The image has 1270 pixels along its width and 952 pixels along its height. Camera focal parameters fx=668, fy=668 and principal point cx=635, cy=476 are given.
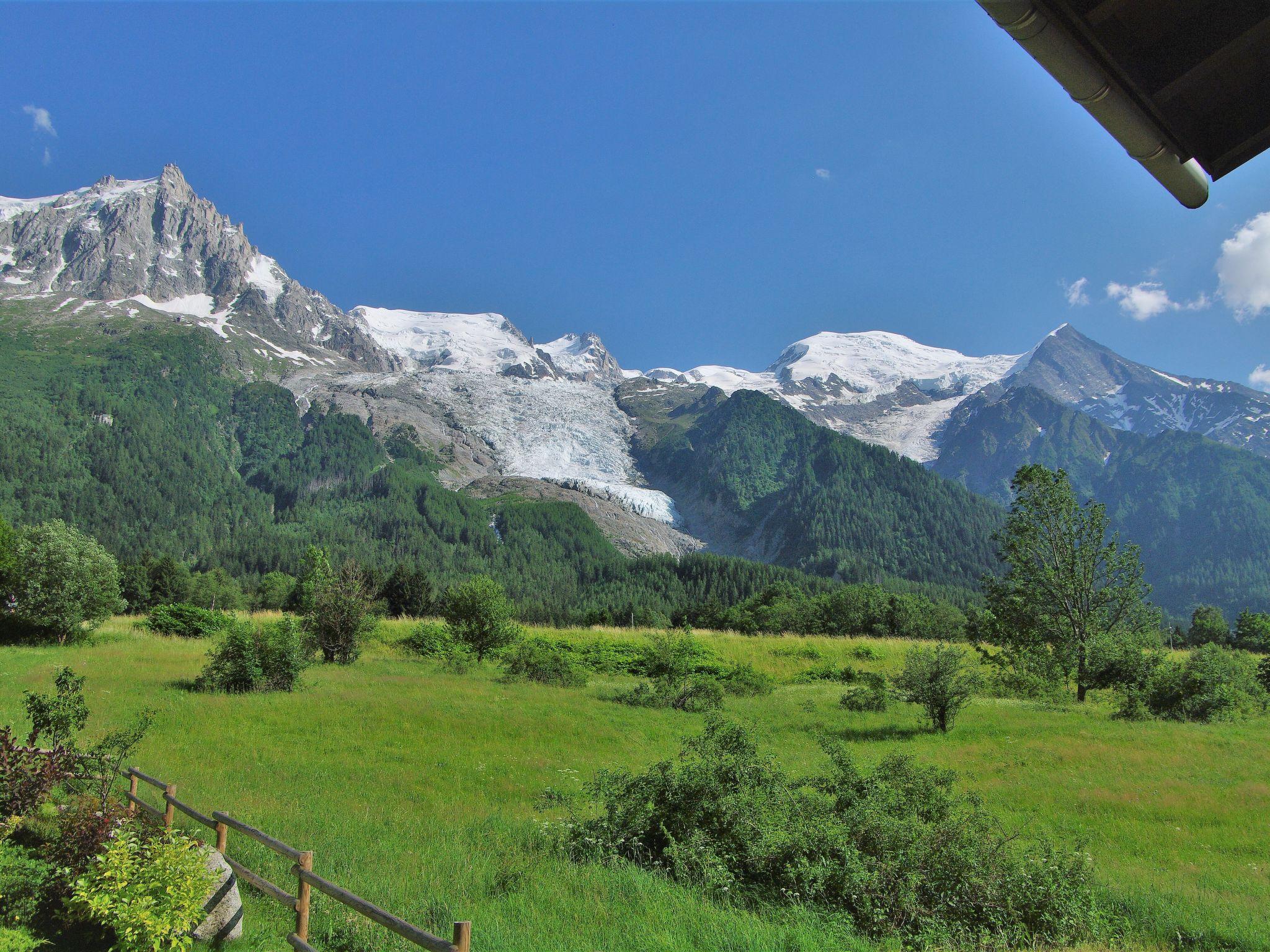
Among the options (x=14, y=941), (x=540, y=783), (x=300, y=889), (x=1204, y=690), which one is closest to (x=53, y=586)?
(x=540, y=783)

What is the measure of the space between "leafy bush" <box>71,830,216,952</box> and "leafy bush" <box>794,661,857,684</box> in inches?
1515

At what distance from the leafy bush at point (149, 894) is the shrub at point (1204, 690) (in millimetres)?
32927

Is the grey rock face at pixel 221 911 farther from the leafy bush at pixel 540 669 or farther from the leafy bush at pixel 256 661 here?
the leafy bush at pixel 540 669

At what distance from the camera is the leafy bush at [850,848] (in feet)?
28.7

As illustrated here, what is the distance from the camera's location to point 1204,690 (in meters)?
27.1

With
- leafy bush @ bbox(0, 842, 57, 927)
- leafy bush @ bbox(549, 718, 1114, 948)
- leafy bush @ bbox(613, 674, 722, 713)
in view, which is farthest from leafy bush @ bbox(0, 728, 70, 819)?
leafy bush @ bbox(613, 674, 722, 713)

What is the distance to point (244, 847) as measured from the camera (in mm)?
10805

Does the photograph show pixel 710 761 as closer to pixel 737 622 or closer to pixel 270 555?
pixel 737 622

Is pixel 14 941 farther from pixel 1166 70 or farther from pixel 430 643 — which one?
pixel 430 643

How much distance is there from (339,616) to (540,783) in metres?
23.2

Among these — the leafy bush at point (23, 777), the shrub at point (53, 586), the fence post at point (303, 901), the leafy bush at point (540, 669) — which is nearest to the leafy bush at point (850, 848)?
the fence post at point (303, 901)

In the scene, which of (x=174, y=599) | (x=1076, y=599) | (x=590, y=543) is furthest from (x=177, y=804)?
(x=590, y=543)

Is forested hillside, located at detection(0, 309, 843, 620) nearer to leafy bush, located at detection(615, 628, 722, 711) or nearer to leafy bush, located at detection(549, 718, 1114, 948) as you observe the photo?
leafy bush, located at detection(615, 628, 722, 711)

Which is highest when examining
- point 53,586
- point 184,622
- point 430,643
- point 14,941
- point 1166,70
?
point 1166,70
